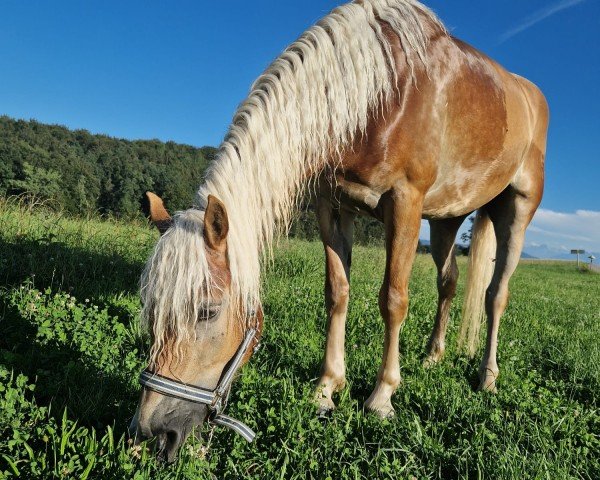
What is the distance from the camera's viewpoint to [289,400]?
2.54 metres

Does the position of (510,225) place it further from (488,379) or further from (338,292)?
(338,292)

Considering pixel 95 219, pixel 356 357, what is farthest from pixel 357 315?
pixel 95 219

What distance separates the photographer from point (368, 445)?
2.35 metres

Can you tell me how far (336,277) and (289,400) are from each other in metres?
0.99

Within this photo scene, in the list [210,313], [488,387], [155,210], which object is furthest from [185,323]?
[488,387]

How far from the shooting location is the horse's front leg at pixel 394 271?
2.73 meters

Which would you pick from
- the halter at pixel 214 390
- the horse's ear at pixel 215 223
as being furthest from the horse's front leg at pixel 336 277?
the horse's ear at pixel 215 223

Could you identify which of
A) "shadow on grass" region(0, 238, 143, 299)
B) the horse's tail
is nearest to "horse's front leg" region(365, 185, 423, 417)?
the horse's tail

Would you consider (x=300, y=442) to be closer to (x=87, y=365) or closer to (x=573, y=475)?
(x=573, y=475)

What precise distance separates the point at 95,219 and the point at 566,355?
7.35m

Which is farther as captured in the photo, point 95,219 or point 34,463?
point 95,219

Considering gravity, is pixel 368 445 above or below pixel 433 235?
below

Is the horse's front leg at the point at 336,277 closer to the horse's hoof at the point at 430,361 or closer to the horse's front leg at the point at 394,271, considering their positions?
the horse's front leg at the point at 394,271

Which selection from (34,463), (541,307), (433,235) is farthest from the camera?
(541,307)
